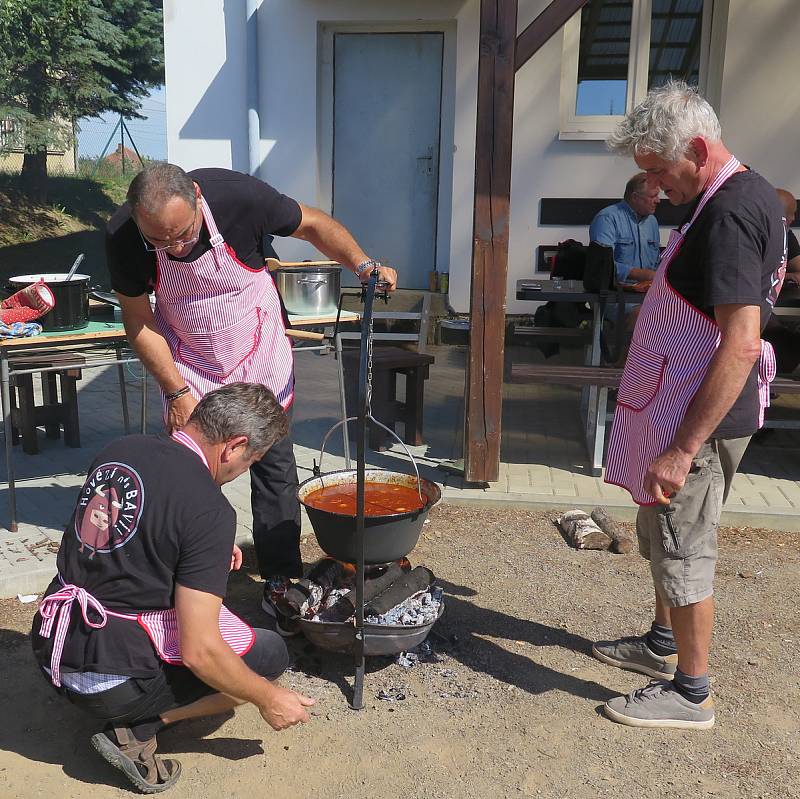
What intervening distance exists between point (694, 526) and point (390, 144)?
24.4 ft

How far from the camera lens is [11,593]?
3.98 m

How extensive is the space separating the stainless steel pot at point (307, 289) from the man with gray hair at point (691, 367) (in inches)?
90.7

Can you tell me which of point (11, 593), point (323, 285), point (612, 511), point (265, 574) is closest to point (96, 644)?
point (265, 574)

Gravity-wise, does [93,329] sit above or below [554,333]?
above

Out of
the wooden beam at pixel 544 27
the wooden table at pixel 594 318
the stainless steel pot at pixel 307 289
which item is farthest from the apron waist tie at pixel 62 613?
the wooden table at pixel 594 318

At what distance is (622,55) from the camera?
8945mm

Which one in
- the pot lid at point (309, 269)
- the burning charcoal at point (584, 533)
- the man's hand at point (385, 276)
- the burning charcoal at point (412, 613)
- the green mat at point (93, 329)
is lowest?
the burning charcoal at point (584, 533)

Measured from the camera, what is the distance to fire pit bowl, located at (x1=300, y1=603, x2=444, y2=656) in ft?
10.7

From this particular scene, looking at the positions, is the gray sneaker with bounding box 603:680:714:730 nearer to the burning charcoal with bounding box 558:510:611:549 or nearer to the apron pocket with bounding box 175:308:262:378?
the burning charcoal with bounding box 558:510:611:549

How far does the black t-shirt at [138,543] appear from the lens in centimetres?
244

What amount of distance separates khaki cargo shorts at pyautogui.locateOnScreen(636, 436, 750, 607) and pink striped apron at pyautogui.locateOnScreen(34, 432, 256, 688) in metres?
1.47

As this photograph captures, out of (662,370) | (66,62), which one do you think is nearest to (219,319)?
(662,370)

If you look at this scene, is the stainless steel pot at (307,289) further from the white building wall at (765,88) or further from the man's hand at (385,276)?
the white building wall at (765,88)

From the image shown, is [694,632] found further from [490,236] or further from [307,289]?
[307,289]
